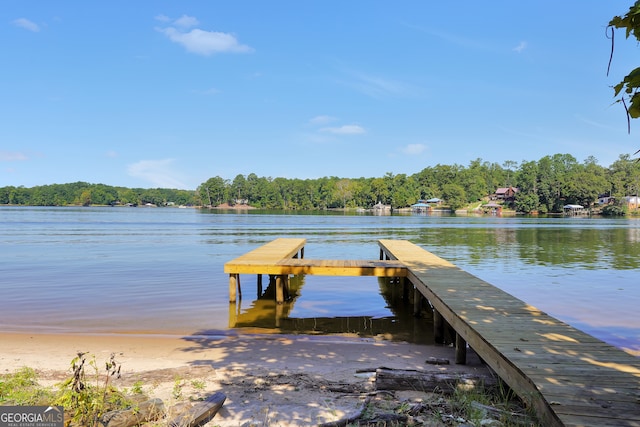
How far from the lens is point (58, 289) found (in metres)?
13.6

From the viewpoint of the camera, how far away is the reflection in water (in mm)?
9625

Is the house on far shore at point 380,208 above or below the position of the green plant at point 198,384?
above

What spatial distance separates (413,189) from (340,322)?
14503 centimetres

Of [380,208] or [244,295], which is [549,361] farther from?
[380,208]

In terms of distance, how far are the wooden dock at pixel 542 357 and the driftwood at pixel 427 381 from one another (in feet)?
0.94

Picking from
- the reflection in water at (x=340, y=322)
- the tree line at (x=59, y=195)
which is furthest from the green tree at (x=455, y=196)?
the tree line at (x=59, y=195)

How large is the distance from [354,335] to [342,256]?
12.7 m

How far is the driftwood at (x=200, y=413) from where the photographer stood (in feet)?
13.3

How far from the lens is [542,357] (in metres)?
4.71

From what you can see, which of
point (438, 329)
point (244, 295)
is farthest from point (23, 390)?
point (244, 295)

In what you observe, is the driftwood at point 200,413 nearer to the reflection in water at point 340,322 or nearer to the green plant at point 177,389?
the green plant at point 177,389

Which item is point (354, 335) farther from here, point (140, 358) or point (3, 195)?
point (3, 195)

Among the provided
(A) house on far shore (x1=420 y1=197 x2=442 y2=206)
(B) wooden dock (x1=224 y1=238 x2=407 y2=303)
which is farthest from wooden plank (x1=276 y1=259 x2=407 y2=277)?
(A) house on far shore (x1=420 y1=197 x2=442 y2=206)

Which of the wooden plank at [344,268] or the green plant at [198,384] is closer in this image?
the green plant at [198,384]
